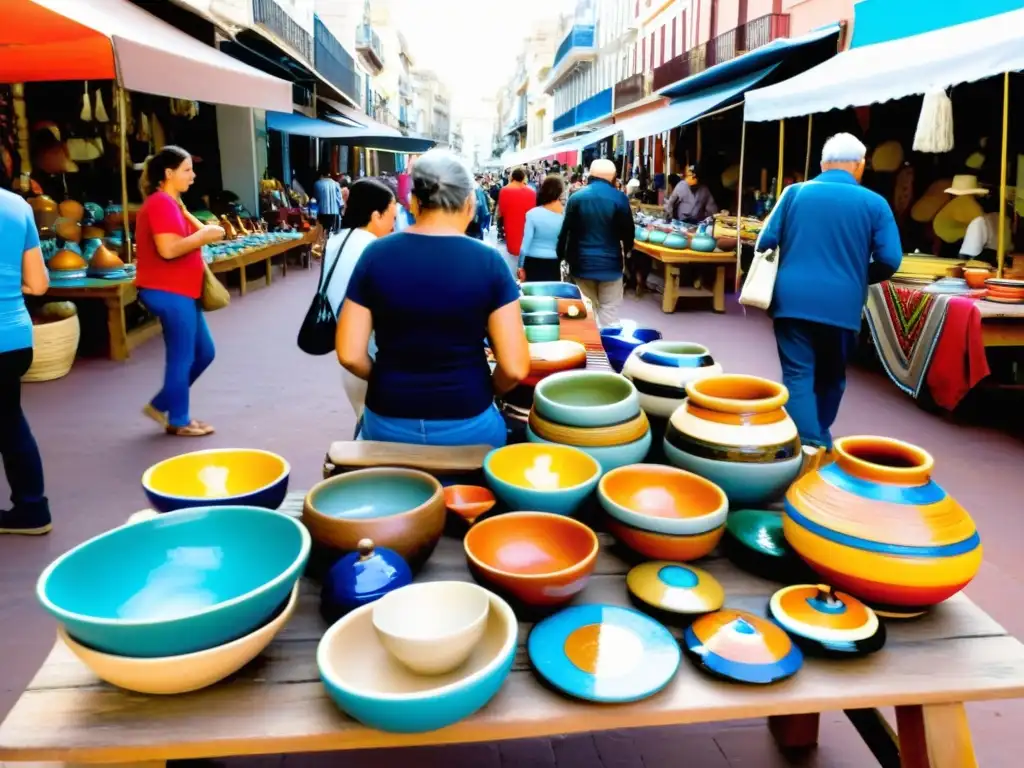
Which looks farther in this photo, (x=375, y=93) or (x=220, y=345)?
(x=375, y=93)

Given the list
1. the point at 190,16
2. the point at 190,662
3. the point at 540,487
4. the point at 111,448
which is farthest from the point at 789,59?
the point at 190,662

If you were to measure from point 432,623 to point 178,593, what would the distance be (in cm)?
44

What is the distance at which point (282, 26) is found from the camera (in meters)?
15.7

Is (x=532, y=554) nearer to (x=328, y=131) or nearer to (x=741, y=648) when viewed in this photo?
(x=741, y=648)

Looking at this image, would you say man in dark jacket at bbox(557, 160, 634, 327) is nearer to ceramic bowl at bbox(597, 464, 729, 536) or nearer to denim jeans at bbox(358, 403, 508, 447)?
denim jeans at bbox(358, 403, 508, 447)

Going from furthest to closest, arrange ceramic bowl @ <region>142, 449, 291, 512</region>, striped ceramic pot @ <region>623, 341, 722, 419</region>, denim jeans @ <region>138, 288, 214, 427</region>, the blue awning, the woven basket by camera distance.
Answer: the blue awning → the woven basket → denim jeans @ <region>138, 288, 214, 427</region> → striped ceramic pot @ <region>623, 341, 722, 419</region> → ceramic bowl @ <region>142, 449, 291, 512</region>

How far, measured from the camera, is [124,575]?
132cm

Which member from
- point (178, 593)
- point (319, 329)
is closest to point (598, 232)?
point (319, 329)

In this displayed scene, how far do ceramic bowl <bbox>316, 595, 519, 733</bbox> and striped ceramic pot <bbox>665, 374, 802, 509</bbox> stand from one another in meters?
0.59

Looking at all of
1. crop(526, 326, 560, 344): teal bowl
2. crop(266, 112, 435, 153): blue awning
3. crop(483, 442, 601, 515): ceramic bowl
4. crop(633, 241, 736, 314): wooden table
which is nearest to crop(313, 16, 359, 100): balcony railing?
crop(266, 112, 435, 153): blue awning

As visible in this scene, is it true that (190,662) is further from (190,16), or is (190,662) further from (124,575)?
(190,16)

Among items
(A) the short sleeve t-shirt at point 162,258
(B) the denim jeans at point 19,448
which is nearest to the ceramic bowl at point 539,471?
(B) the denim jeans at point 19,448

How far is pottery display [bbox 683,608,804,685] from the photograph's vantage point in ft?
3.84

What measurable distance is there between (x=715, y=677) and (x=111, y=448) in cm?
416
